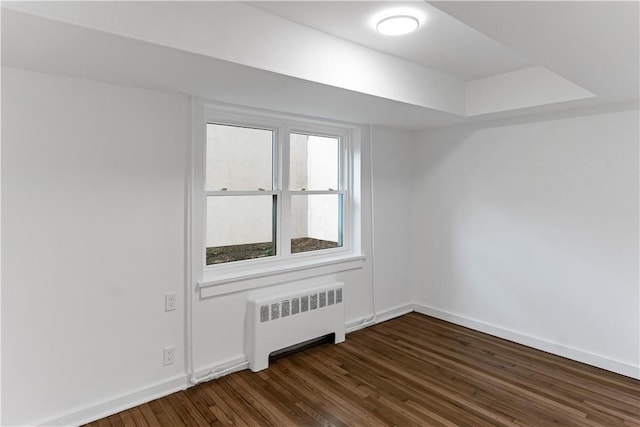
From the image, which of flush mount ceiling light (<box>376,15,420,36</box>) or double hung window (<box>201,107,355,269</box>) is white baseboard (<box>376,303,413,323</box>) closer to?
double hung window (<box>201,107,355,269</box>)

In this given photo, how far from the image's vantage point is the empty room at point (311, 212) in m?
2.01

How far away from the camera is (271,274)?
321 cm

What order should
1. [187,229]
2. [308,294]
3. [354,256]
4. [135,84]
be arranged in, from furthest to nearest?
[354,256], [308,294], [187,229], [135,84]

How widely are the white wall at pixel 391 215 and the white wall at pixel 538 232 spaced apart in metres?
0.15

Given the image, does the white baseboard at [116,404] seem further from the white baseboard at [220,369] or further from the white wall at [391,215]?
the white wall at [391,215]

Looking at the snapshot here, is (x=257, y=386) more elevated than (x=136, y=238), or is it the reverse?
(x=136, y=238)

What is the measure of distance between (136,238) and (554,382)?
3247 millimetres

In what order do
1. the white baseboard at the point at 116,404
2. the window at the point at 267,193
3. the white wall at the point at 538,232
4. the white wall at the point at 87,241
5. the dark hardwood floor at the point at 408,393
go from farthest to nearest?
the window at the point at 267,193
the white wall at the point at 538,232
the dark hardwood floor at the point at 408,393
the white baseboard at the point at 116,404
the white wall at the point at 87,241

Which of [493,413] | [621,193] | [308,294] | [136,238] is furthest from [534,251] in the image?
[136,238]

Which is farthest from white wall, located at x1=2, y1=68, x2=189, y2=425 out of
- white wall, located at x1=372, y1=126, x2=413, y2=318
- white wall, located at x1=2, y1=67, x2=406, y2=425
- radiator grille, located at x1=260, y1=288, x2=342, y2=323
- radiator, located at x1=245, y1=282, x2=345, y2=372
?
white wall, located at x1=372, y1=126, x2=413, y2=318

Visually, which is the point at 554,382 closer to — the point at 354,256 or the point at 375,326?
the point at 375,326

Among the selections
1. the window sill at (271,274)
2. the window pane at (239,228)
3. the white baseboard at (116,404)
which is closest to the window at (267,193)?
the window pane at (239,228)

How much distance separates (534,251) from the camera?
3473 mm

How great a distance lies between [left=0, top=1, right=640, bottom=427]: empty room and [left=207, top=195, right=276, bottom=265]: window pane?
2cm
